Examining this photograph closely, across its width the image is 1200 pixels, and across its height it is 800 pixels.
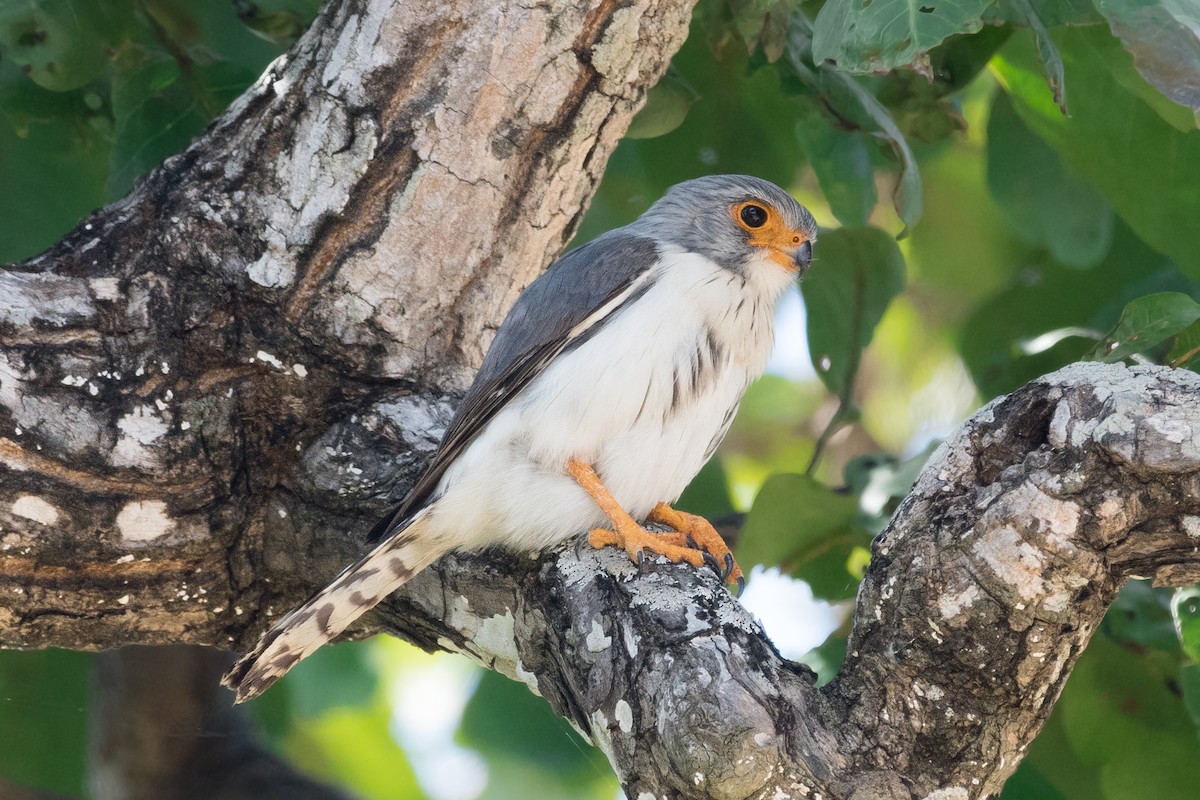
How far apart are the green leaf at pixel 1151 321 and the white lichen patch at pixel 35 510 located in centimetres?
256

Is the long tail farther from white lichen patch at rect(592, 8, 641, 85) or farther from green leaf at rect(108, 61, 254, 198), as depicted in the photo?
green leaf at rect(108, 61, 254, 198)

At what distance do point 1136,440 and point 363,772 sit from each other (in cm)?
445

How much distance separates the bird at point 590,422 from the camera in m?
3.15

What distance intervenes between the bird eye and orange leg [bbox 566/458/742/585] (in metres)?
1.04

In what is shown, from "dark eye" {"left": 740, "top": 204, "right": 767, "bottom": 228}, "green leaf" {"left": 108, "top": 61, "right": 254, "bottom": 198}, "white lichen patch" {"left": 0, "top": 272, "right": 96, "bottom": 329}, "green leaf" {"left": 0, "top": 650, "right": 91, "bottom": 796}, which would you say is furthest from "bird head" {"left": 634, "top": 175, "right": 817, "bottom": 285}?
"green leaf" {"left": 0, "top": 650, "right": 91, "bottom": 796}

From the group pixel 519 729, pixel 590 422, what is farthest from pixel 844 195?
pixel 519 729

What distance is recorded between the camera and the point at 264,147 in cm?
344

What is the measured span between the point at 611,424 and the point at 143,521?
1.27 metres

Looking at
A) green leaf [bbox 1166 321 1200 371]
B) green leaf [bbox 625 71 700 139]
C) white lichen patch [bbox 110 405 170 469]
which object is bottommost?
green leaf [bbox 1166 321 1200 371]

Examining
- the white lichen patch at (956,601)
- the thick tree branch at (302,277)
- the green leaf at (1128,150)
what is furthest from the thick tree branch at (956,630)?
the green leaf at (1128,150)

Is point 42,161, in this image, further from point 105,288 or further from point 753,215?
point 753,215

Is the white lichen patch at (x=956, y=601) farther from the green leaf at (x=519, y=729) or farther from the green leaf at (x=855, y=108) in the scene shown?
the green leaf at (x=519, y=729)

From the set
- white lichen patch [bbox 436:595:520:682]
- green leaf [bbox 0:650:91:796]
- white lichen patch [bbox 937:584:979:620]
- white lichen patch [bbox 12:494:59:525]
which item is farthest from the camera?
green leaf [bbox 0:650:91:796]

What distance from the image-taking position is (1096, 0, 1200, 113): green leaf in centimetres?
239
